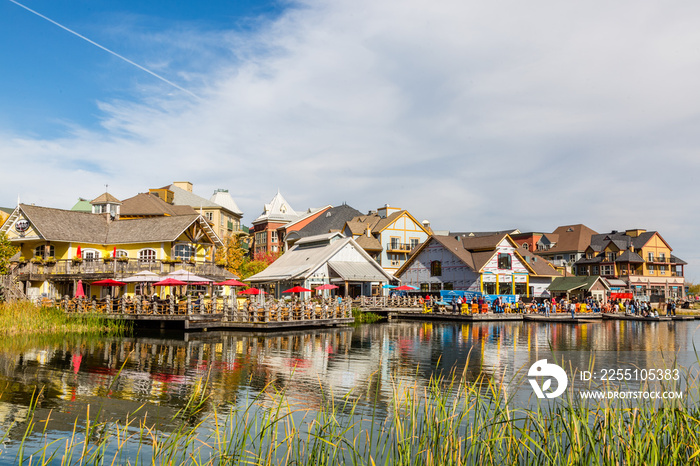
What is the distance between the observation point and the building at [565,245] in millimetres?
90250

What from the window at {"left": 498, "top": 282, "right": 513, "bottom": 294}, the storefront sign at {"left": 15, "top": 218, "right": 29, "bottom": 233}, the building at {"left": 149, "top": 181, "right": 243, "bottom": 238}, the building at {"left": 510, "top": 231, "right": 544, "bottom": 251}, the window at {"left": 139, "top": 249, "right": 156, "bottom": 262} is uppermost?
the building at {"left": 149, "top": 181, "right": 243, "bottom": 238}

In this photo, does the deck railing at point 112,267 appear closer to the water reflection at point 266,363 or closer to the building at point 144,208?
the water reflection at point 266,363

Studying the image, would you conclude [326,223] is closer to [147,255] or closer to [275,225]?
[275,225]

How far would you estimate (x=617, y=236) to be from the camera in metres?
88.2

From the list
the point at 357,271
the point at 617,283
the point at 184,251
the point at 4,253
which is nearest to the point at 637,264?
the point at 617,283

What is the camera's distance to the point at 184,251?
147ft

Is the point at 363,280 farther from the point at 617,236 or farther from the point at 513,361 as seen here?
the point at 617,236

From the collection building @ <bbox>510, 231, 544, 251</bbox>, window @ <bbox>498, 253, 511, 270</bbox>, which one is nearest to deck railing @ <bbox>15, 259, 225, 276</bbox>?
window @ <bbox>498, 253, 511, 270</bbox>

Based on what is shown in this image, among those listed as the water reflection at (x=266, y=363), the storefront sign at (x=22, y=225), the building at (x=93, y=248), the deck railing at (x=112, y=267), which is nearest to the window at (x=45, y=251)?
the building at (x=93, y=248)

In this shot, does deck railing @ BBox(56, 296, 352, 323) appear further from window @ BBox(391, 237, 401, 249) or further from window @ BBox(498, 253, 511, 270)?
window @ BBox(391, 237, 401, 249)

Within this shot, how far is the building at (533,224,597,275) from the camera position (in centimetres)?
9025

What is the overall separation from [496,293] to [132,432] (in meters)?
51.8

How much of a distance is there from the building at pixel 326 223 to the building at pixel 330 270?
24.9 meters

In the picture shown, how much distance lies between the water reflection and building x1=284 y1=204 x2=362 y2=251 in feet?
156
